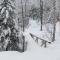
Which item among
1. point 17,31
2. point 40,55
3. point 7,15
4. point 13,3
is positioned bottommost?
point 40,55

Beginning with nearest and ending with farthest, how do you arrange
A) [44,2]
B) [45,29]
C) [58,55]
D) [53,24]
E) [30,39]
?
[58,55] → [30,39] → [53,24] → [45,29] → [44,2]

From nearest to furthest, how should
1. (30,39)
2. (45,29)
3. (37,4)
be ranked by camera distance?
(30,39), (45,29), (37,4)

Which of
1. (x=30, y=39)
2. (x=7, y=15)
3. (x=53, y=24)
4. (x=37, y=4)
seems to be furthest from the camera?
(x=37, y=4)

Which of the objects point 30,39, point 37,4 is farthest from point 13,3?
point 37,4

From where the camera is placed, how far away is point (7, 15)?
54.8ft

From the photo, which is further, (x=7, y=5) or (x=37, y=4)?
(x=37, y=4)

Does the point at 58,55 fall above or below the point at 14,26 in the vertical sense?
below

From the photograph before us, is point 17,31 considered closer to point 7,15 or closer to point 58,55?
point 7,15

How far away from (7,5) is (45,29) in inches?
516

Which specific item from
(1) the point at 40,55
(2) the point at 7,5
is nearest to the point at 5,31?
(2) the point at 7,5

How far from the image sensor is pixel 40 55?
1335cm

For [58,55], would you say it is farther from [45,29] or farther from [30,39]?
[45,29]

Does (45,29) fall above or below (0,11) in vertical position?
below

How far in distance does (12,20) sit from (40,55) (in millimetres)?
5091
